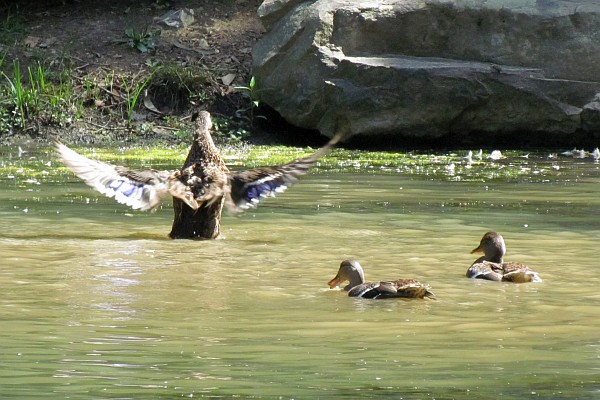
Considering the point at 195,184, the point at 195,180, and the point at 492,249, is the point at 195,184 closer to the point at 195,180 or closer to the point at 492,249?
the point at 195,180

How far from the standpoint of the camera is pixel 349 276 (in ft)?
19.3

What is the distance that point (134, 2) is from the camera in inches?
696

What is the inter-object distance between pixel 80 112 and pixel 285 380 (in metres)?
11.2

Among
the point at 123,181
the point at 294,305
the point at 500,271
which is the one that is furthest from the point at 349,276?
the point at 123,181

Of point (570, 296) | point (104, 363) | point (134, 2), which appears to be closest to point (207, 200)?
point (570, 296)

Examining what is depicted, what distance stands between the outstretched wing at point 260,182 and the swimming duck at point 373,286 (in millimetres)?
2103

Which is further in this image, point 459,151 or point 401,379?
point 459,151

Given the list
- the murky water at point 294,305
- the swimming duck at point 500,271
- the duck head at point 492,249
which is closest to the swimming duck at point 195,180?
the murky water at point 294,305

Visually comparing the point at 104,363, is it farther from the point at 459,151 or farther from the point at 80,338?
the point at 459,151

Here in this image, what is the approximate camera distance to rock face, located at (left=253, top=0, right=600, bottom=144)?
13.8 m

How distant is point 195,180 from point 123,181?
0.46m

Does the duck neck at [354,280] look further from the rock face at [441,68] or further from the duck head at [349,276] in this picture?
the rock face at [441,68]

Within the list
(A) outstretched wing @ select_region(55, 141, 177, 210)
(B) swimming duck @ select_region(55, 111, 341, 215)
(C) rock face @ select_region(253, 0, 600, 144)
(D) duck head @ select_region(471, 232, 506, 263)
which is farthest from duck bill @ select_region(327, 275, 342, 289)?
(C) rock face @ select_region(253, 0, 600, 144)

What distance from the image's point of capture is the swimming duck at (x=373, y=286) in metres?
5.52
